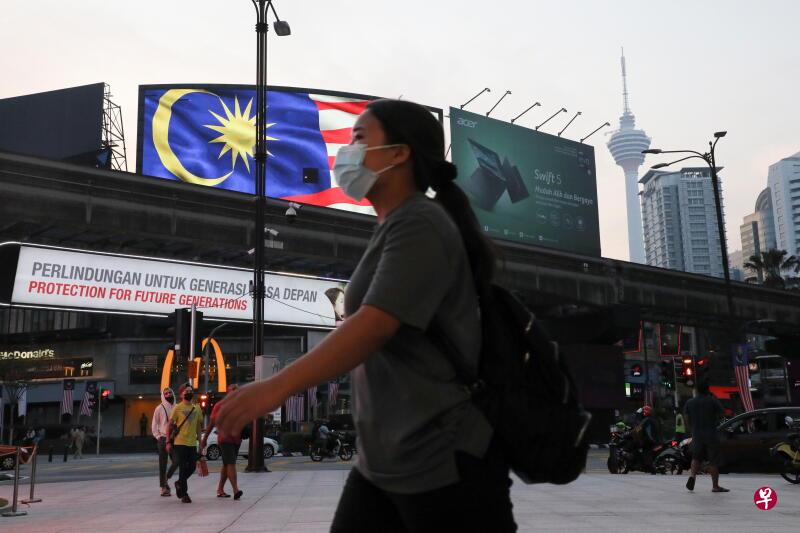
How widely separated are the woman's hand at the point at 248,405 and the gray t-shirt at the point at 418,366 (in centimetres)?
24

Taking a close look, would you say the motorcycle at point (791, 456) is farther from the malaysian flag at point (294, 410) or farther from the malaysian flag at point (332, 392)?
the malaysian flag at point (332, 392)

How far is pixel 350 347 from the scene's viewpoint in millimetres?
1742

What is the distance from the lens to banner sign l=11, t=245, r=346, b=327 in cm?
2254

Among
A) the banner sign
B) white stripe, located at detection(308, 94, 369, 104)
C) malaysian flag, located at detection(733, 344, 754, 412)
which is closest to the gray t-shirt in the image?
the banner sign

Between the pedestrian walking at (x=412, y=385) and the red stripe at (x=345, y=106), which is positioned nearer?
the pedestrian walking at (x=412, y=385)

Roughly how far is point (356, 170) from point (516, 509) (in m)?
7.64

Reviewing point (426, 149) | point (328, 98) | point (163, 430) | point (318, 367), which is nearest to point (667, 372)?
point (163, 430)

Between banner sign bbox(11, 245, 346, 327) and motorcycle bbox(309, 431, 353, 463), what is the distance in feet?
14.2

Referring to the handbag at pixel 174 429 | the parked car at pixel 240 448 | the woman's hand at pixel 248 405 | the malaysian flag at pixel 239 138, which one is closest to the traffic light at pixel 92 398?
the malaysian flag at pixel 239 138

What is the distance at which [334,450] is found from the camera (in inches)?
1015

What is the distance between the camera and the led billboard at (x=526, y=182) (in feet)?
150

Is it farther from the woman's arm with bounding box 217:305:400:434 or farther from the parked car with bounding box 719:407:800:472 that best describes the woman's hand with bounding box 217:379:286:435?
the parked car with bounding box 719:407:800:472

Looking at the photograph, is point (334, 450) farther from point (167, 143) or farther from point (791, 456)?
point (167, 143)

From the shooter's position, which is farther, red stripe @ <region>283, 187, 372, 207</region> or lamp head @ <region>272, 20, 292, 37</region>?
red stripe @ <region>283, 187, 372, 207</region>
